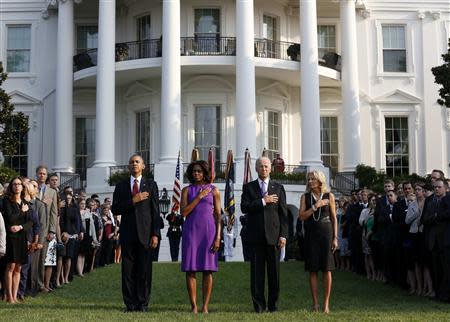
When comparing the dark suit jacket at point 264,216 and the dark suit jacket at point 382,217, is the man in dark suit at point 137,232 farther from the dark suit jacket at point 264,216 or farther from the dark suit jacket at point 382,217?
the dark suit jacket at point 382,217

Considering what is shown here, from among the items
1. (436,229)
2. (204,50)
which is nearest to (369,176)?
(204,50)

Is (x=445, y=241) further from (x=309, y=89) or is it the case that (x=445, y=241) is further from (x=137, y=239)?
(x=309, y=89)

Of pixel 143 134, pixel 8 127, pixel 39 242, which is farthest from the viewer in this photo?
pixel 143 134

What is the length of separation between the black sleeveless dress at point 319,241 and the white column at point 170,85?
717 inches

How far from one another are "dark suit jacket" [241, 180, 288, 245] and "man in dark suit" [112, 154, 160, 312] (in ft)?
4.12

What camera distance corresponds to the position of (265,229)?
431 inches

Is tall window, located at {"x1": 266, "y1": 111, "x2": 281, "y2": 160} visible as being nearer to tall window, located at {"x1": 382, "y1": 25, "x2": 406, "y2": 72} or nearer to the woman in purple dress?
tall window, located at {"x1": 382, "y1": 25, "x2": 406, "y2": 72}

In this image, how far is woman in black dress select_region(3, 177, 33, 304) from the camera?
12102 millimetres

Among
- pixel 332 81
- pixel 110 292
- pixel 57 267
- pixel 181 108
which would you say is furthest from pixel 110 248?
pixel 332 81

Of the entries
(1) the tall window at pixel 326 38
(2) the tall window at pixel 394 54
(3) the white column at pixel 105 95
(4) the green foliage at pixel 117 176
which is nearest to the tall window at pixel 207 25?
(3) the white column at pixel 105 95

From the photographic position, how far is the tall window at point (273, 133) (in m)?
33.0

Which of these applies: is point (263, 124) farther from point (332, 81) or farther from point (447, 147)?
point (447, 147)

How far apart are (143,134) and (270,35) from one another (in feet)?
21.8

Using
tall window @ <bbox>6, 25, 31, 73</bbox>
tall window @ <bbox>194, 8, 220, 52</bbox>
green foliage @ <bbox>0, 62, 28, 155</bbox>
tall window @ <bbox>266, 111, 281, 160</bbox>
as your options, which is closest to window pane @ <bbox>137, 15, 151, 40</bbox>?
tall window @ <bbox>194, 8, 220, 52</bbox>
